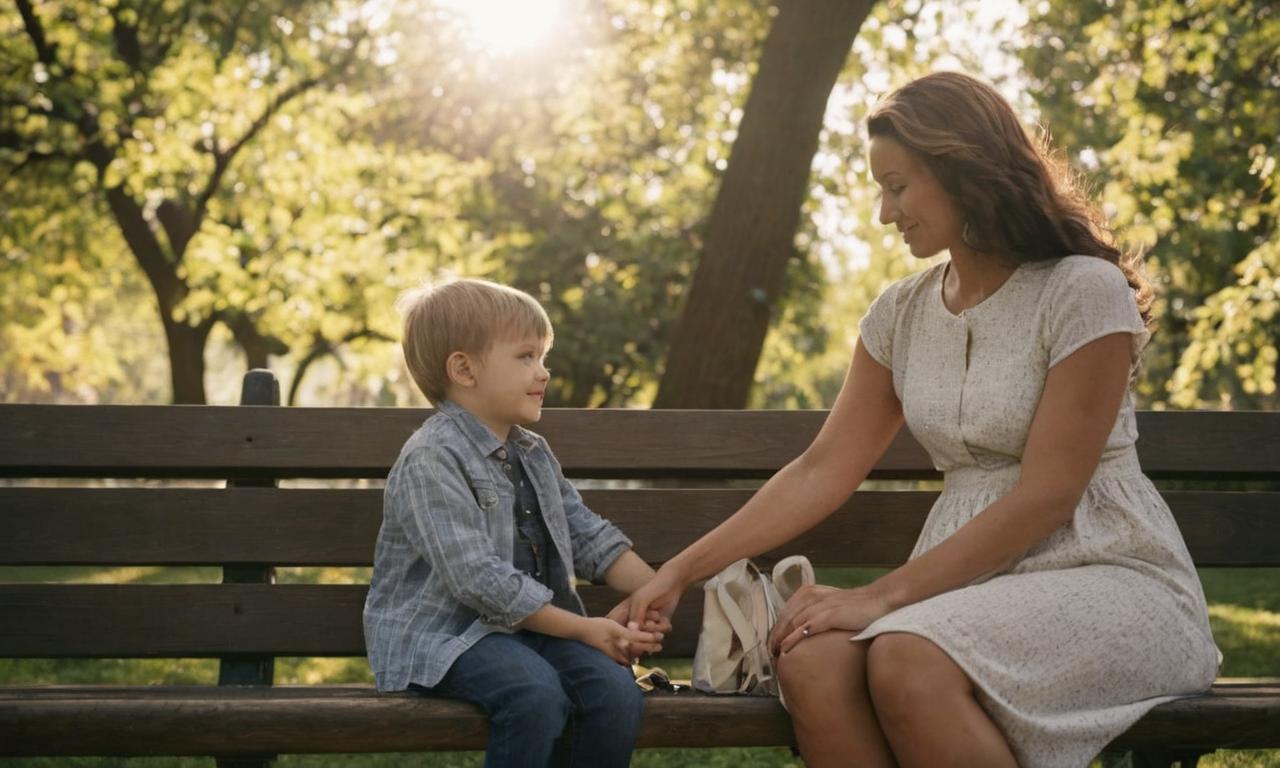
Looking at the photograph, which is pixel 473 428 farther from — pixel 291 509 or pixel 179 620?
pixel 179 620

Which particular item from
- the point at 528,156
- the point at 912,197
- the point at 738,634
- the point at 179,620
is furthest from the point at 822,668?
the point at 528,156

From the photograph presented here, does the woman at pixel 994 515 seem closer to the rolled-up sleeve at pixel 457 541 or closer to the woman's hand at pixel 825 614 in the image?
the woman's hand at pixel 825 614

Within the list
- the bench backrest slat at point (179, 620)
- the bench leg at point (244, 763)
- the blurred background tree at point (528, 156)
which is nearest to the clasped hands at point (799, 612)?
the bench backrest slat at point (179, 620)

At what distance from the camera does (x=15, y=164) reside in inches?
621

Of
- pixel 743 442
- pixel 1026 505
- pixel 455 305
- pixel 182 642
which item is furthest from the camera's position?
pixel 743 442

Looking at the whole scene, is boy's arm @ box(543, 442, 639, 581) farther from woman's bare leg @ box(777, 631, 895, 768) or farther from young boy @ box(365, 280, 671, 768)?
woman's bare leg @ box(777, 631, 895, 768)

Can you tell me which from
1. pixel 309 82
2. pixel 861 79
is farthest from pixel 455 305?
pixel 309 82

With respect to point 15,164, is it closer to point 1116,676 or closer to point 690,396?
point 690,396

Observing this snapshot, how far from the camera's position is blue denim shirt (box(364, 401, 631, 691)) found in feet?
10.1

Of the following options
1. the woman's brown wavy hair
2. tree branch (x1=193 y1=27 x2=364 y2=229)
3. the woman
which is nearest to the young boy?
the woman

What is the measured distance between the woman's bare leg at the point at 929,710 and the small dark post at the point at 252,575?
167cm

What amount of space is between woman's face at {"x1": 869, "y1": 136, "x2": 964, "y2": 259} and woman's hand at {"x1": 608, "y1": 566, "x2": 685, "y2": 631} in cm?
94

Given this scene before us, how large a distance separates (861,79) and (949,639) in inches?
410

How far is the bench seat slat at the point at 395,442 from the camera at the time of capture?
365cm
